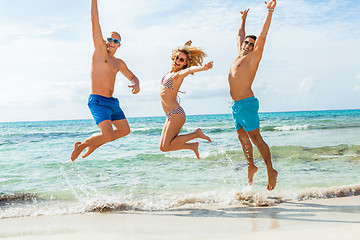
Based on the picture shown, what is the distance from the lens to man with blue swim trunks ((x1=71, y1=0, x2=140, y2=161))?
525 cm

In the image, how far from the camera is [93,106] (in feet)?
17.4

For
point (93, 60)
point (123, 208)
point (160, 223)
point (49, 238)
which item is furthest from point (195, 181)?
point (49, 238)

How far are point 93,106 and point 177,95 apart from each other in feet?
4.25

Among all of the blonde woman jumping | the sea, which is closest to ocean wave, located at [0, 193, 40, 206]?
the sea

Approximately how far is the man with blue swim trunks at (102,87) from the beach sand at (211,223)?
43.0 inches

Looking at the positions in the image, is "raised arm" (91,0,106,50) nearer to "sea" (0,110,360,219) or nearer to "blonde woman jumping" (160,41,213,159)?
"blonde woman jumping" (160,41,213,159)

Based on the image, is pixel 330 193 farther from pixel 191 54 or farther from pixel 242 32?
pixel 191 54

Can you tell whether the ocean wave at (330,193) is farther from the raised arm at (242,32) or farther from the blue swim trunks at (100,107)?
the blue swim trunks at (100,107)

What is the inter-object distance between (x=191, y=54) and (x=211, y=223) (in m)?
2.59

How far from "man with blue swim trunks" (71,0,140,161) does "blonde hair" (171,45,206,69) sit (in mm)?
925

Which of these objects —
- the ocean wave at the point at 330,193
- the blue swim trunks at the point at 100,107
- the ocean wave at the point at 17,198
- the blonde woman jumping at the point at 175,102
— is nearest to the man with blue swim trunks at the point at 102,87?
the blue swim trunks at the point at 100,107

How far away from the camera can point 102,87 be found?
17.5 ft

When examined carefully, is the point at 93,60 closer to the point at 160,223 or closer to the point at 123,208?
the point at 123,208

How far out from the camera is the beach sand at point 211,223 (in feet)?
12.4
